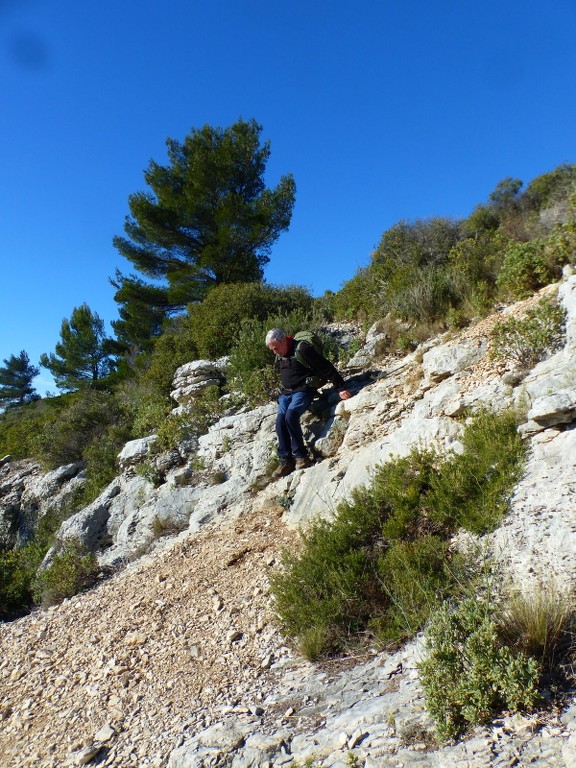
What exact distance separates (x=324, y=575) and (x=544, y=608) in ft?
5.55

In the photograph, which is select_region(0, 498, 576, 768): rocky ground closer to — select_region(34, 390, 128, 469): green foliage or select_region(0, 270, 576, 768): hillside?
select_region(0, 270, 576, 768): hillside

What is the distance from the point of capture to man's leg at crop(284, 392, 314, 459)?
21.5 feet

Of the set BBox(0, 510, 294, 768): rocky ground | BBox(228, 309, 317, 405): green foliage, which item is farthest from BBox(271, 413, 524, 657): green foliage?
BBox(228, 309, 317, 405): green foliage

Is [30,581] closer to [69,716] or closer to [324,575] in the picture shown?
[69,716]

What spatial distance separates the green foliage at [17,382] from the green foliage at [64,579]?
32.2 m

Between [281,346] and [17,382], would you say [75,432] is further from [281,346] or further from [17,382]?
[17,382]

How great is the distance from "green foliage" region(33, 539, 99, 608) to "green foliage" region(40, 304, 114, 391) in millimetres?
17325

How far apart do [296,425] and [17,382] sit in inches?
1383

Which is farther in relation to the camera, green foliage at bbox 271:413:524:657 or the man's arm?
the man's arm

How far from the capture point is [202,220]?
16906mm

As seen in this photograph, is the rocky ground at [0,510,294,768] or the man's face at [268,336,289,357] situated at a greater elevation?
the man's face at [268,336,289,357]

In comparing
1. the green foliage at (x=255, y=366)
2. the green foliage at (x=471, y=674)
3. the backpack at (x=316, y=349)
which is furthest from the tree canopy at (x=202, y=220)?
the green foliage at (x=471, y=674)

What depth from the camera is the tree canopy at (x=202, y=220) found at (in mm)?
16469

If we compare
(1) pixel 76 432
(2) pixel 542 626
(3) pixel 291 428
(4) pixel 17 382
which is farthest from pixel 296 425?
(4) pixel 17 382
